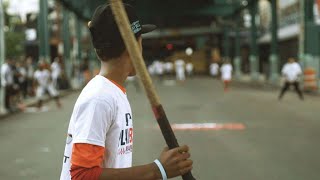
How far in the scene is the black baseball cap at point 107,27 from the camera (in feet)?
8.30

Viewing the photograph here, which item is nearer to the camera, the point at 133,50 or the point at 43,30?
the point at 133,50

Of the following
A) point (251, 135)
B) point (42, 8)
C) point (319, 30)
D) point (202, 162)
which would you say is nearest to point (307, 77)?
point (319, 30)

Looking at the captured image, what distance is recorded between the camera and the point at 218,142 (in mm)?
12008

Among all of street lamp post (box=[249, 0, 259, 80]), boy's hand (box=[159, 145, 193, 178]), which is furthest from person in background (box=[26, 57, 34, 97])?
boy's hand (box=[159, 145, 193, 178])

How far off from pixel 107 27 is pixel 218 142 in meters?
9.65

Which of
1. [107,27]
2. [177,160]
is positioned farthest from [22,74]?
[177,160]

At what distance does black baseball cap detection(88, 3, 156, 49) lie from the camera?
8.30 ft

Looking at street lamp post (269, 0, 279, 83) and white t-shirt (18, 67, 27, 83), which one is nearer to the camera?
white t-shirt (18, 67, 27, 83)

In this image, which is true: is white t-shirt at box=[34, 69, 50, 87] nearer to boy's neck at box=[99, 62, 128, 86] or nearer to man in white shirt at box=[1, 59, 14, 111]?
man in white shirt at box=[1, 59, 14, 111]

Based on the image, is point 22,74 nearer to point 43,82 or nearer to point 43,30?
point 43,82

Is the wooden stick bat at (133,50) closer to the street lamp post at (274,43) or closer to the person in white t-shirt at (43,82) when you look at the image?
Result: the person in white t-shirt at (43,82)

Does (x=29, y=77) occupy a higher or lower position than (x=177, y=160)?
lower

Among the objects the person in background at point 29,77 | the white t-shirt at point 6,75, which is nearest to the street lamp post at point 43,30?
the person in background at point 29,77

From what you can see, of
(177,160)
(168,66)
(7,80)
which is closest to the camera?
(177,160)
